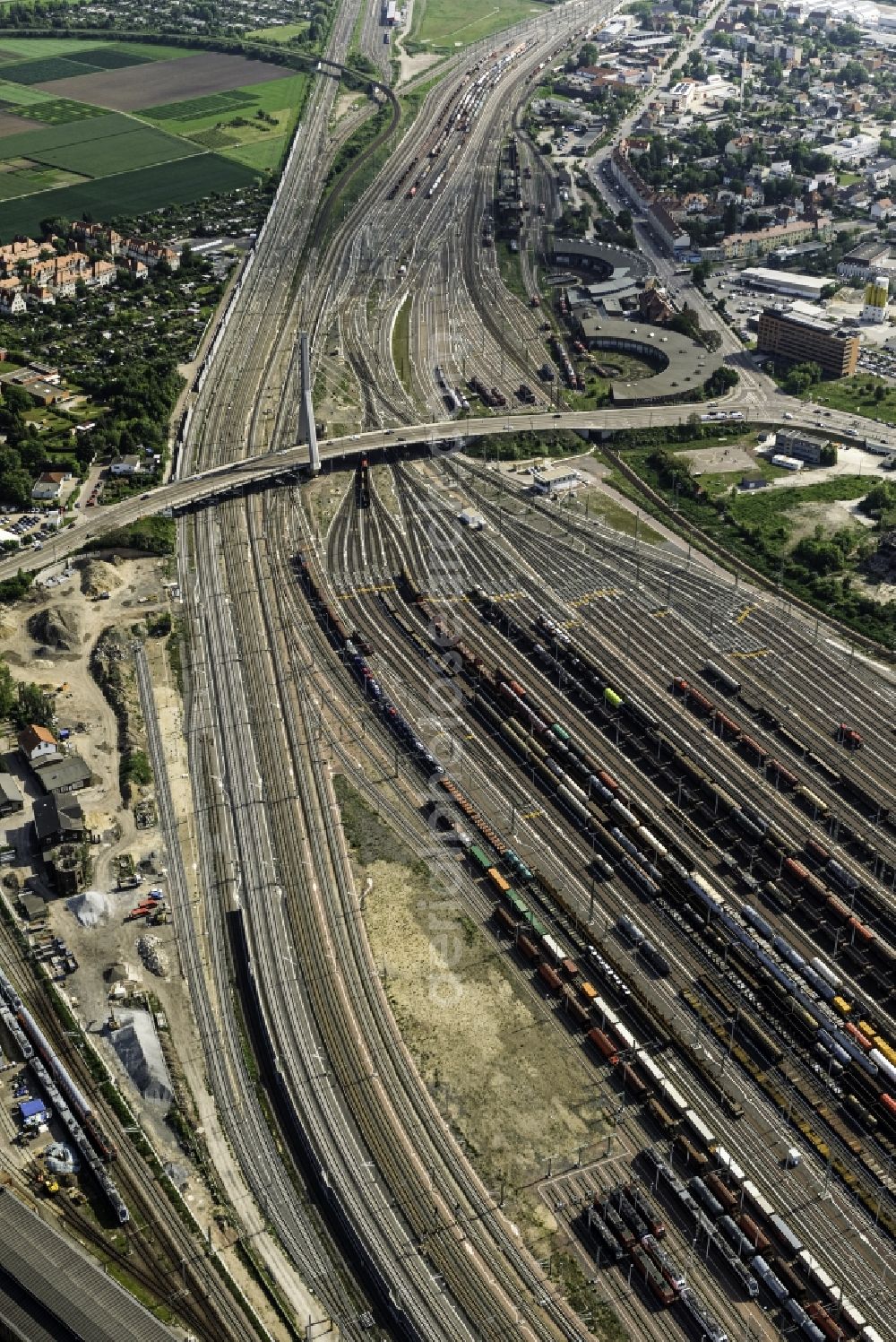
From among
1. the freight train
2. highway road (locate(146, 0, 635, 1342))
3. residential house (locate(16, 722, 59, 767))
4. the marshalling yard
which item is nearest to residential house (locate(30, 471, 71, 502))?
the marshalling yard

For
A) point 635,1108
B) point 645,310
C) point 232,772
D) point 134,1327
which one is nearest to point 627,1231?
point 635,1108

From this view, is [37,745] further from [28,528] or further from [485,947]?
[28,528]

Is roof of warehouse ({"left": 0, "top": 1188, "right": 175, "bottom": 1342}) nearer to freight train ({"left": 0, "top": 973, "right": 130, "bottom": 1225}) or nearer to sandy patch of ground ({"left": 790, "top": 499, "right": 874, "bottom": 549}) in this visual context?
freight train ({"left": 0, "top": 973, "right": 130, "bottom": 1225})

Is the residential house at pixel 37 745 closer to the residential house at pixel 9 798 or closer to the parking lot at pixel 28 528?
the residential house at pixel 9 798

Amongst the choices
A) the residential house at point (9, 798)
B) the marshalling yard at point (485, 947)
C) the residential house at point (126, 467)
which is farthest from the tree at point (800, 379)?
the residential house at point (9, 798)

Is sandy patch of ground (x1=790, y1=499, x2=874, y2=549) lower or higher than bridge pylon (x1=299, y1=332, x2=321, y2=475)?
lower

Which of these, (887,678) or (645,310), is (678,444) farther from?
(887,678)
